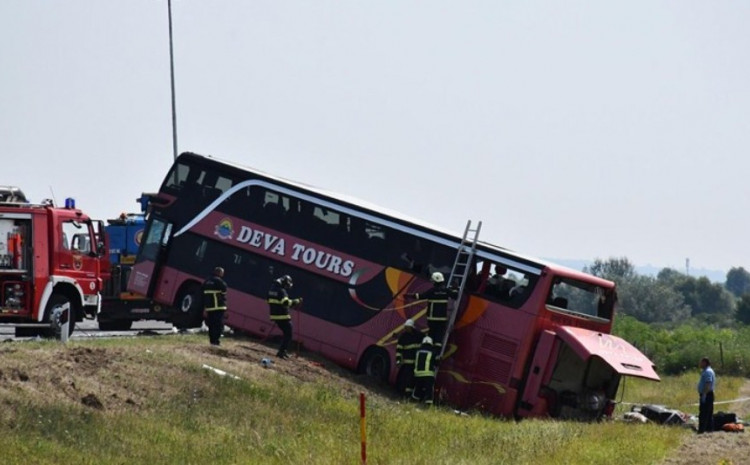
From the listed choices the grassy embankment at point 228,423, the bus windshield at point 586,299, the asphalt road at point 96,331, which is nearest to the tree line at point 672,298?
the asphalt road at point 96,331

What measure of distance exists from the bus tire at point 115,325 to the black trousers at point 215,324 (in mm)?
9262

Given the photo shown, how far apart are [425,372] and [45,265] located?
301 inches

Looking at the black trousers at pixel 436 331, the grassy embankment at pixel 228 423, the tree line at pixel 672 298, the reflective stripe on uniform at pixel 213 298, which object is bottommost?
the tree line at pixel 672 298

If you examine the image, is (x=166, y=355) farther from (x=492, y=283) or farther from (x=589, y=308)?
(x=589, y=308)

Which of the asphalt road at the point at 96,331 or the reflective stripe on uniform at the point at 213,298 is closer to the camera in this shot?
the reflective stripe on uniform at the point at 213,298

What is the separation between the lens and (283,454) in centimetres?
1953

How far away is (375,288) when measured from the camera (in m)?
30.2

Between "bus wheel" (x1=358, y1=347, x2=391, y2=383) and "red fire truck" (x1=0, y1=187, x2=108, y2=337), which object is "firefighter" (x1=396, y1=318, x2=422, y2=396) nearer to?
"bus wheel" (x1=358, y1=347, x2=391, y2=383)

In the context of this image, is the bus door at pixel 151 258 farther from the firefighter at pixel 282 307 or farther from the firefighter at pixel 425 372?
the firefighter at pixel 425 372

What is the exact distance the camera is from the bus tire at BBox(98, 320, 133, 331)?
3735cm

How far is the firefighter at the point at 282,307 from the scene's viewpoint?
27.9 m

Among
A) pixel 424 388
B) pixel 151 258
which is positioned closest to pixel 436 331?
pixel 424 388

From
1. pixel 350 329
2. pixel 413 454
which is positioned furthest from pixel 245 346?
pixel 413 454

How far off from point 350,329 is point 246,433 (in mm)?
9276
